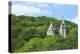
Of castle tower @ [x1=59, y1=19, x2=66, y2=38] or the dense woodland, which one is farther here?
castle tower @ [x1=59, y1=19, x2=66, y2=38]

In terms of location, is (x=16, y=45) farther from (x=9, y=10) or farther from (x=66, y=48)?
(x=66, y=48)

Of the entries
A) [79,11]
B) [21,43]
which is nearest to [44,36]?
[21,43]

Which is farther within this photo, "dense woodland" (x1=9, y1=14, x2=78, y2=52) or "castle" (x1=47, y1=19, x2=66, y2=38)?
"castle" (x1=47, y1=19, x2=66, y2=38)

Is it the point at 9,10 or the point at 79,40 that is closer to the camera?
the point at 9,10

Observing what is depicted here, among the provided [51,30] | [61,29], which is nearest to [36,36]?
[51,30]

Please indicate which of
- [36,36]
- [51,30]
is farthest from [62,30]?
[36,36]

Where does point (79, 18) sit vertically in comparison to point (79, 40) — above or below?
above

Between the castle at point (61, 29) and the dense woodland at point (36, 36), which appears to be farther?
the castle at point (61, 29)

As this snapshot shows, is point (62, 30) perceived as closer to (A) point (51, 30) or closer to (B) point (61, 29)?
(B) point (61, 29)
